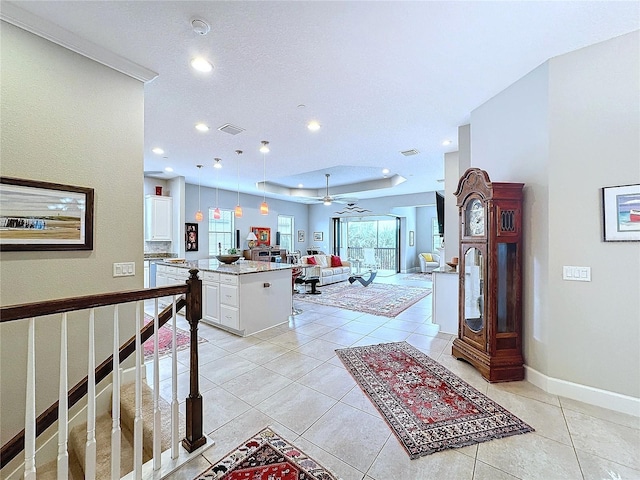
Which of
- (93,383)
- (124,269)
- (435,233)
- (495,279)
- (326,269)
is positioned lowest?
(326,269)

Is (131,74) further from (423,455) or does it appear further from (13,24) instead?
(423,455)

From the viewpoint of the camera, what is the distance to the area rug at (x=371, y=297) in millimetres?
5562

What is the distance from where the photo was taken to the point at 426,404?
2336 millimetres

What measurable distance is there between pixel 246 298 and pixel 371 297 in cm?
349

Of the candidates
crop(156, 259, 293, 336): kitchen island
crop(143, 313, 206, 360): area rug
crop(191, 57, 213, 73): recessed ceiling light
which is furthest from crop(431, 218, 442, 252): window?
crop(191, 57, 213, 73): recessed ceiling light

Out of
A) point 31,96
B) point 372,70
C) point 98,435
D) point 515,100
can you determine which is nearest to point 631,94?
point 515,100

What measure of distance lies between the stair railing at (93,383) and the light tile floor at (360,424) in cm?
32

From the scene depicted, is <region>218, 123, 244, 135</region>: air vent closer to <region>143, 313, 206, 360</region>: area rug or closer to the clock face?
<region>143, 313, 206, 360</region>: area rug

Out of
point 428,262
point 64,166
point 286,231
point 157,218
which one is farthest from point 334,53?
point 428,262

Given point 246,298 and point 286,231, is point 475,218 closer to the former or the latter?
point 246,298

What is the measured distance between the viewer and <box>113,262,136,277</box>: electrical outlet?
2475mm

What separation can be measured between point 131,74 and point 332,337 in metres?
3.73

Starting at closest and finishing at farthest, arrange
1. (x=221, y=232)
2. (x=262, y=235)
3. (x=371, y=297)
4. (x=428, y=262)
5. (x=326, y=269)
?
(x=371, y=297) → (x=326, y=269) → (x=221, y=232) → (x=262, y=235) → (x=428, y=262)

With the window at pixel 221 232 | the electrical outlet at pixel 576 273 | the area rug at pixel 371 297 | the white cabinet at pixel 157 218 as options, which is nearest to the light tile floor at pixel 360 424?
the electrical outlet at pixel 576 273
